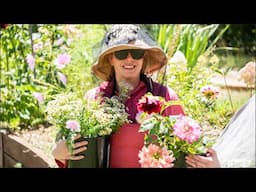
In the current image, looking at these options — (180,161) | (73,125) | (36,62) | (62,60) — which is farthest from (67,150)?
(36,62)

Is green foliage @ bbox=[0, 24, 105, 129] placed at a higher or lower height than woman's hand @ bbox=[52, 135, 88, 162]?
higher

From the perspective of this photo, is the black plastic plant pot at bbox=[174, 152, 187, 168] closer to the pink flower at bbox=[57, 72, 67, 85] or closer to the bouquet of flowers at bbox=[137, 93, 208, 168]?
the bouquet of flowers at bbox=[137, 93, 208, 168]

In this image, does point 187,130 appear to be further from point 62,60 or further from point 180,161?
point 62,60

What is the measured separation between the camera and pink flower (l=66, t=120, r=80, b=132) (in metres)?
2.18

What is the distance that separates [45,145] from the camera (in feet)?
9.03

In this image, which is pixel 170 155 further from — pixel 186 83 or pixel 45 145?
pixel 45 145

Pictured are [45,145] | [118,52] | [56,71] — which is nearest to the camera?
[118,52]

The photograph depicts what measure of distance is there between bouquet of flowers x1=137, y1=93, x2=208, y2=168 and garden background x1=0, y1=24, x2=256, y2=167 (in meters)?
0.19

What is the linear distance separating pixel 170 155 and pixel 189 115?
21 centimetres

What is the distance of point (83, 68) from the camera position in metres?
2.89

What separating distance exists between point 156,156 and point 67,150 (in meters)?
0.36

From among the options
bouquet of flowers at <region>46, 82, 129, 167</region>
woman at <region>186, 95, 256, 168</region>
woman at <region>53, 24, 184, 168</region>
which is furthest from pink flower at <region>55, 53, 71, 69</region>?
woman at <region>186, 95, 256, 168</region>

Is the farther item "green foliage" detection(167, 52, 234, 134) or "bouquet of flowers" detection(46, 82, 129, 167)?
"green foliage" detection(167, 52, 234, 134)
